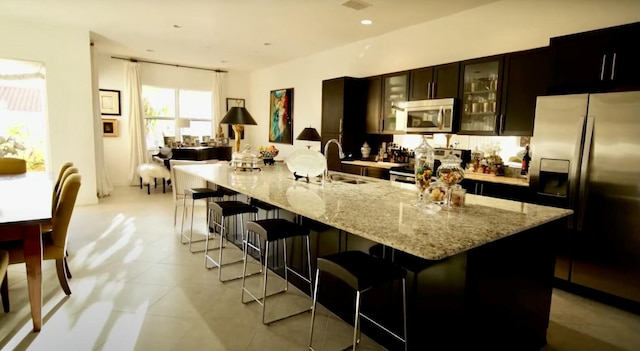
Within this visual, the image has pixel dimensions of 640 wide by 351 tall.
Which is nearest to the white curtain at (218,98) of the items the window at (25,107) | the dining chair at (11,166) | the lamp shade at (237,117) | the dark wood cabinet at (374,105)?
the window at (25,107)

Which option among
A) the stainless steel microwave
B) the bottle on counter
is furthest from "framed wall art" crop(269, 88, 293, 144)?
the bottle on counter

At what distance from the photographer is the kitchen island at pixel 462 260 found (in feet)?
5.54

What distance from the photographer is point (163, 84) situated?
8.33m

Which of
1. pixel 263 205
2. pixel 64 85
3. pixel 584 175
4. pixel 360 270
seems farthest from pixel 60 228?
pixel 64 85

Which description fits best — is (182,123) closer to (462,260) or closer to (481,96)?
(481,96)

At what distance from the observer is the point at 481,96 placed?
13.6 feet

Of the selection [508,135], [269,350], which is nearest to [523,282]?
[269,350]

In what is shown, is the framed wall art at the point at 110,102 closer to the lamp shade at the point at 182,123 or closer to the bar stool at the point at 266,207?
the lamp shade at the point at 182,123

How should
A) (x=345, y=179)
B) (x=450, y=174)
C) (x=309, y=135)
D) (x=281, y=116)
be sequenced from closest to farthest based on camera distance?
(x=450, y=174) < (x=345, y=179) < (x=309, y=135) < (x=281, y=116)

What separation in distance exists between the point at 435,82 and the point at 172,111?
6617 millimetres

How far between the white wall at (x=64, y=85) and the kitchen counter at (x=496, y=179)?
19.9ft

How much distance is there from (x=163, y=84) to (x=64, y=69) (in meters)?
2.68

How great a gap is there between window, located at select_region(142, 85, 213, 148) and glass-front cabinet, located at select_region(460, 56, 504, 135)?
258 inches

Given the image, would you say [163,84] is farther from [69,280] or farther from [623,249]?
[623,249]
